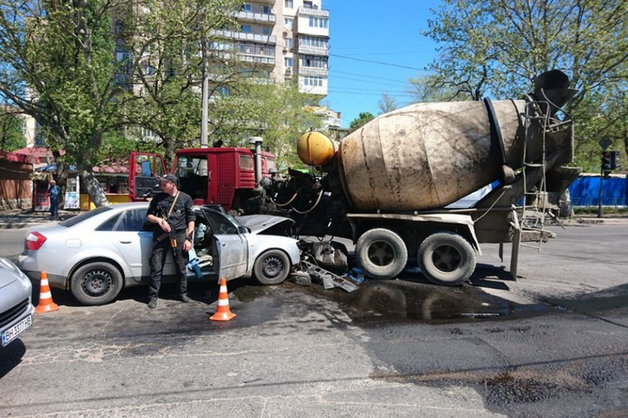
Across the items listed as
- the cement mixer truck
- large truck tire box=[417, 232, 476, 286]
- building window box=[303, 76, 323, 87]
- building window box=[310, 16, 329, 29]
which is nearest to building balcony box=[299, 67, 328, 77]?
building window box=[303, 76, 323, 87]

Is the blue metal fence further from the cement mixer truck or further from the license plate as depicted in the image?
the license plate

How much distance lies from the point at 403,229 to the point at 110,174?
79.4 feet

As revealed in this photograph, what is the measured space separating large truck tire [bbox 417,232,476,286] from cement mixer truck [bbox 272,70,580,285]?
2 cm

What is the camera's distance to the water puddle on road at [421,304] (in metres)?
5.77

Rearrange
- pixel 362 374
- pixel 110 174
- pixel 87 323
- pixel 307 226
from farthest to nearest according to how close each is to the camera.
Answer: pixel 110 174 → pixel 307 226 → pixel 87 323 → pixel 362 374

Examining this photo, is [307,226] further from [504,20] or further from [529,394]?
[504,20]

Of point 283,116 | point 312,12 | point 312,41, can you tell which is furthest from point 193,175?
point 312,12

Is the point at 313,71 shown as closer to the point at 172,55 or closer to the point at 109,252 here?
the point at 172,55

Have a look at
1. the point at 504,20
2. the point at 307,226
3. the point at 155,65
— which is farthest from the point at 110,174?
the point at 504,20

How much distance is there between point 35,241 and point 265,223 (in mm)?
3467

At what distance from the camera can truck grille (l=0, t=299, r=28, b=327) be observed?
351 centimetres

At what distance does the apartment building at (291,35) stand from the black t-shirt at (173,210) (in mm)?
50257

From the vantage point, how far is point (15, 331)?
143 inches

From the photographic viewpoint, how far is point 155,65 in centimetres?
1953
